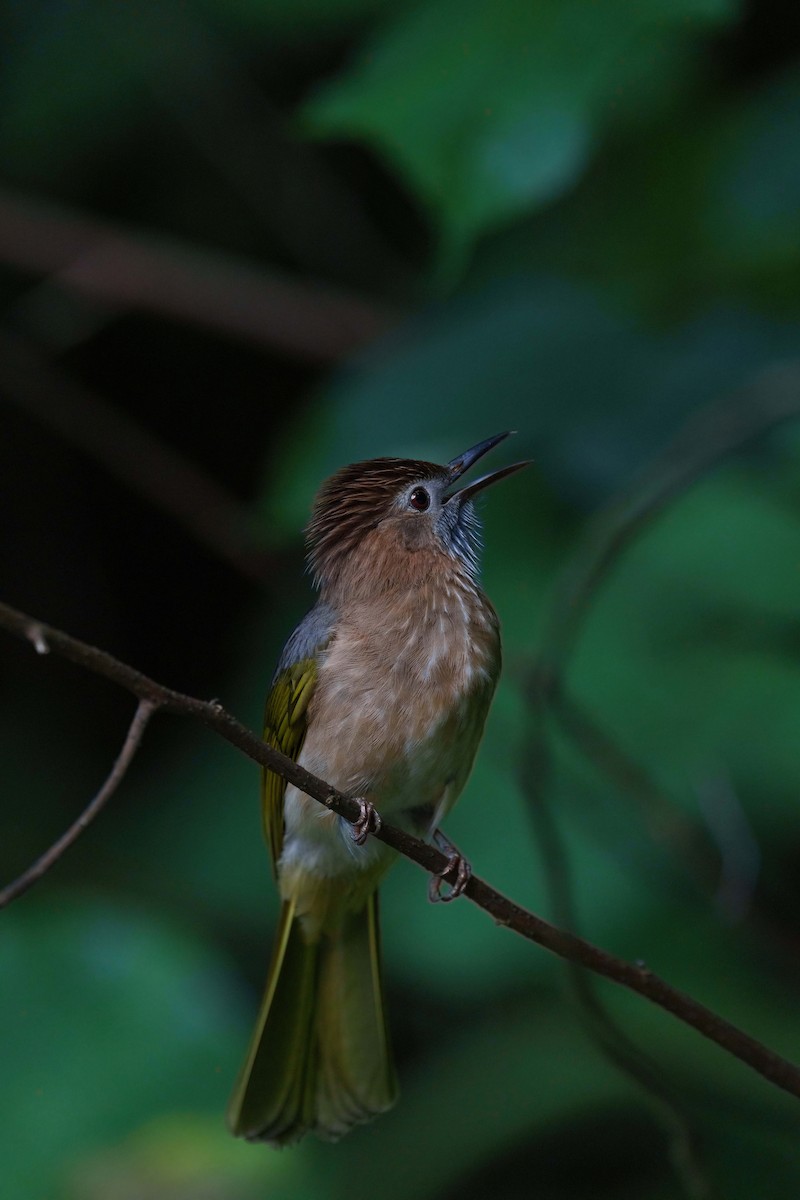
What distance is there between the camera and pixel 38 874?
2.11 meters

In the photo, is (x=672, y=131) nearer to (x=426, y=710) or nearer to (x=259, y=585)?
(x=259, y=585)

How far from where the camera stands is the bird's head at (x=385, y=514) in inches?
136

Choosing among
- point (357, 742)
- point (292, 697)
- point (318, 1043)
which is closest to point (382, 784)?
point (357, 742)

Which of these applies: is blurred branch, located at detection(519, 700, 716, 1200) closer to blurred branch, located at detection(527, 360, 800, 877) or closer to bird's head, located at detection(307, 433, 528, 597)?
blurred branch, located at detection(527, 360, 800, 877)

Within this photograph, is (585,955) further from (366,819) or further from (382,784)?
(382,784)

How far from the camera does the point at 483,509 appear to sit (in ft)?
15.8

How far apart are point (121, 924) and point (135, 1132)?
0.63m

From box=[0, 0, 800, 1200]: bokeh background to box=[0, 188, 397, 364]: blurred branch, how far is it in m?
0.02

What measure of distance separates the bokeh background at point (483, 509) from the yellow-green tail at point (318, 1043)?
270 mm

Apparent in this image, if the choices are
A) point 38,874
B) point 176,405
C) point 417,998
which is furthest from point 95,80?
point 38,874

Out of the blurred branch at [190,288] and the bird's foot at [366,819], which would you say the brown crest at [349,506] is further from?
the blurred branch at [190,288]

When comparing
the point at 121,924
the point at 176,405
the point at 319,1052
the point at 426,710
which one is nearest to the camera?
the point at 426,710

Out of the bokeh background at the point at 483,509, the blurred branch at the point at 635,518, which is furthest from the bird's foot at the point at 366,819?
the blurred branch at the point at 635,518

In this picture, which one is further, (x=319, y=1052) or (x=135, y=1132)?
(x=135, y=1132)
